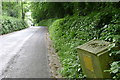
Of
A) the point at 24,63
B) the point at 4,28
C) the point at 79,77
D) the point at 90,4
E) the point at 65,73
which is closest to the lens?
the point at 79,77

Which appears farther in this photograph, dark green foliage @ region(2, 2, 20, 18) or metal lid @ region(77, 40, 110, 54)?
dark green foliage @ region(2, 2, 20, 18)

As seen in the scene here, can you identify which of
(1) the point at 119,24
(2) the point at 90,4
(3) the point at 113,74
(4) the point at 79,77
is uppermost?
(2) the point at 90,4

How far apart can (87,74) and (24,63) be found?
3.98 metres

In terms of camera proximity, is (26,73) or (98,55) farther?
(26,73)

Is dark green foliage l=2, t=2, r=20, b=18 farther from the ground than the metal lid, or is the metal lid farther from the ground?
dark green foliage l=2, t=2, r=20, b=18

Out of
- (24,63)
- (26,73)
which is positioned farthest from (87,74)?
(24,63)

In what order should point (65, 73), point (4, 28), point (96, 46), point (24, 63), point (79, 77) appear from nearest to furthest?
point (96, 46), point (79, 77), point (65, 73), point (24, 63), point (4, 28)

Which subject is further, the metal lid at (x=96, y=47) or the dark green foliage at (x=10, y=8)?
the dark green foliage at (x=10, y=8)

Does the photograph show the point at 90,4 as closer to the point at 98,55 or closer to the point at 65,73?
the point at 65,73

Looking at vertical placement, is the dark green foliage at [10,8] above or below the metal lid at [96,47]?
above

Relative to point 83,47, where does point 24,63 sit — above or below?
below

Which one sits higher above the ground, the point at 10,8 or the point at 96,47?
the point at 10,8

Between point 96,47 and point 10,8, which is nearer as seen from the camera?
point 96,47

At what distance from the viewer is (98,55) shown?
12.1 feet
